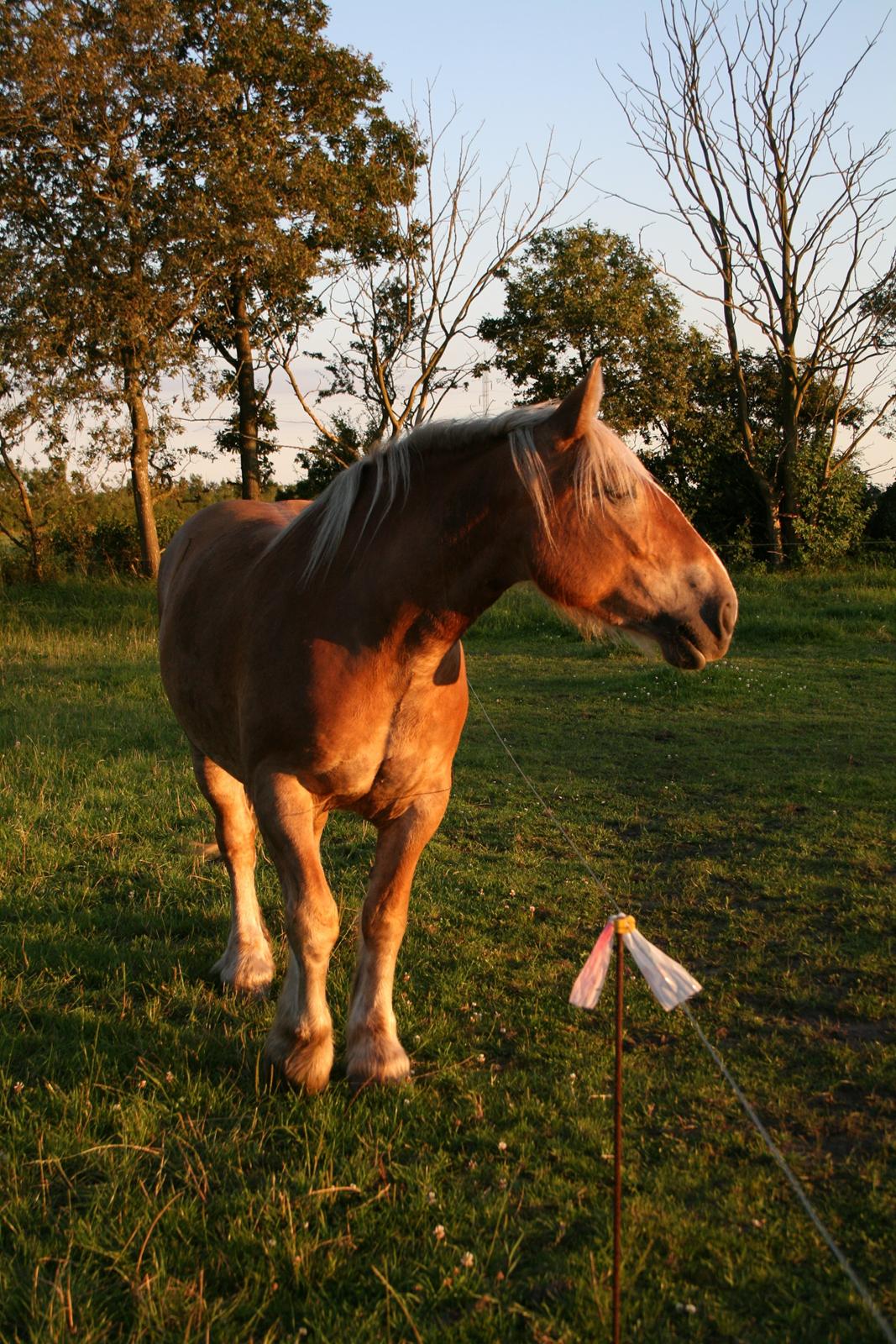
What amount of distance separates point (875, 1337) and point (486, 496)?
2312mm

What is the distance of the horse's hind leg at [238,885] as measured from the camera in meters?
3.96

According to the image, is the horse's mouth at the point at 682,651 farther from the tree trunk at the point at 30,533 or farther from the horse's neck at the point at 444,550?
the tree trunk at the point at 30,533

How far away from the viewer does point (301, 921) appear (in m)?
3.07

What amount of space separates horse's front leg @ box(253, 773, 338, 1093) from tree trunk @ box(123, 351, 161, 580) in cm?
1850

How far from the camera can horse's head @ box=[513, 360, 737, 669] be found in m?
2.70

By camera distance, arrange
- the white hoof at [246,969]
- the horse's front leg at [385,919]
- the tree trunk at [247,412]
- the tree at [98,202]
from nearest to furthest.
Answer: the horse's front leg at [385,919], the white hoof at [246,969], the tree at [98,202], the tree trunk at [247,412]

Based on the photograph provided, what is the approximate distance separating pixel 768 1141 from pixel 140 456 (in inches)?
816

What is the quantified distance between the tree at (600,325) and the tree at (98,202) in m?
9.12

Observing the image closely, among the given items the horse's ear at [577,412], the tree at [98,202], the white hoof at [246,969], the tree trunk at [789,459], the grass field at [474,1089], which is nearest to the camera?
the grass field at [474,1089]

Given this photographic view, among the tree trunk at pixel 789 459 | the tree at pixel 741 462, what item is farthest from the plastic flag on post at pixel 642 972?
the tree trunk at pixel 789 459

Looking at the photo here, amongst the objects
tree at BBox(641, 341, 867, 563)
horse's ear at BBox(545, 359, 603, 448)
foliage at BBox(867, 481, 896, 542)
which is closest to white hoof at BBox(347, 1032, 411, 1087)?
horse's ear at BBox(545, 359, 603, 448)

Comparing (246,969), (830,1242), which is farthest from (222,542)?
(830,1242)

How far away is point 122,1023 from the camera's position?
3531mm

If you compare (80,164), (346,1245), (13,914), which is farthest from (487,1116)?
(80,164)
